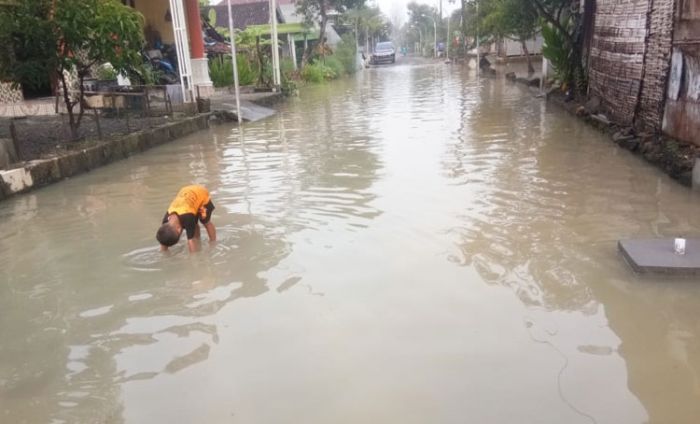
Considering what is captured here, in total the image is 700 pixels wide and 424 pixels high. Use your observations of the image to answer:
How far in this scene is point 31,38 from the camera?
8.73 meters

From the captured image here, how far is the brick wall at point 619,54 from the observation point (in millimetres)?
9531

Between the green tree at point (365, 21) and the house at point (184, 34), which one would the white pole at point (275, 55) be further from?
the green tree at point (365, 21)

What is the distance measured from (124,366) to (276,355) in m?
0.90

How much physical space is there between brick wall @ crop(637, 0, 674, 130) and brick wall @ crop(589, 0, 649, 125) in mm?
314

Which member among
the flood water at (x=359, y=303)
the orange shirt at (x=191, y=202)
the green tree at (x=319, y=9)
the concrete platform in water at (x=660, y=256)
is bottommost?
the flood water at (x=359, y=303)

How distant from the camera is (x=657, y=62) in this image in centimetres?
859

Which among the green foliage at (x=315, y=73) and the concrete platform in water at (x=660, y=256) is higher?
the green foliage at (x=315, y=73)

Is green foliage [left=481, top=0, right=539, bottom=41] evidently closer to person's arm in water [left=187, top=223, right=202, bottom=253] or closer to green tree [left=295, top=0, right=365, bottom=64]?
green tree [left=295, top=0, right=365, bottom=64]

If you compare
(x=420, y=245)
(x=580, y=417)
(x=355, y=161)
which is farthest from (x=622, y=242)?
(x=355, y=161)

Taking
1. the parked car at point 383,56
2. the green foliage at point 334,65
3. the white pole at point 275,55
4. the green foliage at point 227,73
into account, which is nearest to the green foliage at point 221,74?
the green foliage at point 227,73

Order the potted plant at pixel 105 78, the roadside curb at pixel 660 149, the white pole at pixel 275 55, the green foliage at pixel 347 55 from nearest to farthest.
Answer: the roadside curb at pixel 660 149, the potted plant at pixel 105 78, the white pole at pixel 275 55, the green foliage at pixel 347 55

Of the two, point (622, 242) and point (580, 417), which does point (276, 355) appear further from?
point (622, 242)

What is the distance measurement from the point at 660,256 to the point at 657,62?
5.09m

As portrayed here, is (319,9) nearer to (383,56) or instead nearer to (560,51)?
(560,51)
